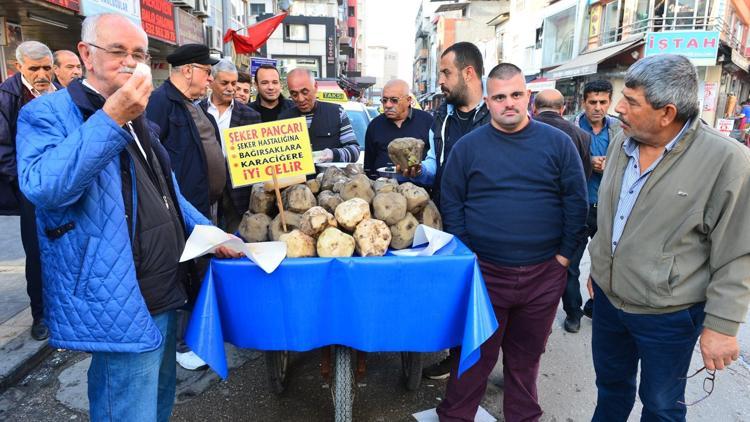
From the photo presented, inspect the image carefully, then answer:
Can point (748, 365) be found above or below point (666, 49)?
below

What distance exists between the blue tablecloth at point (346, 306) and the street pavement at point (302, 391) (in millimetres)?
911

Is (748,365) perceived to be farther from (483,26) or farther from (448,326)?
(483,26)

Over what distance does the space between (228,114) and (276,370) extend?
2.18m

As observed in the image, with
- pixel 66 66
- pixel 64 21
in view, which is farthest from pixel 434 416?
pixel 64 21

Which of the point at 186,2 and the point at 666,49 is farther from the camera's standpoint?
the point at 666,49

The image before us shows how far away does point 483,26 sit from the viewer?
54.5 metres

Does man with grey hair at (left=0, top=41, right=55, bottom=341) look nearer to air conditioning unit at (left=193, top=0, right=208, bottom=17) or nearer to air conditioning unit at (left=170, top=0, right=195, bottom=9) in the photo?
air conditioning unit at (left=170, top=0, right=195, bottom=9)

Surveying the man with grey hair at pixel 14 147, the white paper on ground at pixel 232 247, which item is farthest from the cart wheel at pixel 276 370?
the man with grey hair at pixel 14 147

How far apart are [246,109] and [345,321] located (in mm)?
2491

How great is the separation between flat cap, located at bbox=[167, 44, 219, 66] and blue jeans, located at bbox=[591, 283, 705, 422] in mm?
2979

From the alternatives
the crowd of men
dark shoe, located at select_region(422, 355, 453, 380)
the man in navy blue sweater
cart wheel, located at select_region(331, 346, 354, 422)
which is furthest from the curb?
the man in navy blue sweater

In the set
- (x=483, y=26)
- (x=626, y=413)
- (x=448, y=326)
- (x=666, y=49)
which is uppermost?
(x=483, y=26)

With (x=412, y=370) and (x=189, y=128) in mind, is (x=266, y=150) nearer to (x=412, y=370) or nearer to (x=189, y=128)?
(x=189, y=128)

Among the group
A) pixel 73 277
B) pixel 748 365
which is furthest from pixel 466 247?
pixel 748 365
